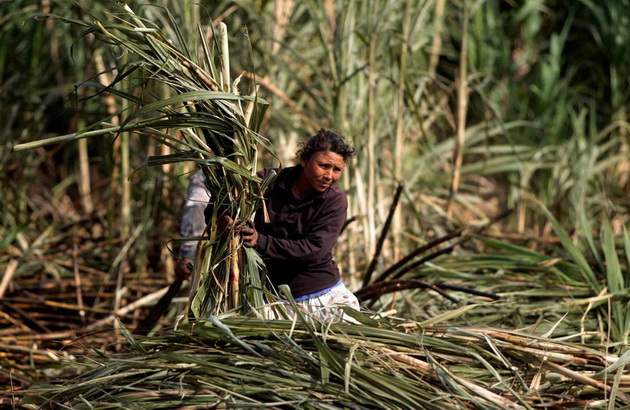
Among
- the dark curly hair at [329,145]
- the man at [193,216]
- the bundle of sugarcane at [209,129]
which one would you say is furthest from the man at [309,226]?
the man at [193,216]

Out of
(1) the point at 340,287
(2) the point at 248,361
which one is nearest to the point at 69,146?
(1) the point at 340,287

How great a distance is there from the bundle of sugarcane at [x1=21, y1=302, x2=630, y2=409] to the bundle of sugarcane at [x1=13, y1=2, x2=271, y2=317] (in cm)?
16

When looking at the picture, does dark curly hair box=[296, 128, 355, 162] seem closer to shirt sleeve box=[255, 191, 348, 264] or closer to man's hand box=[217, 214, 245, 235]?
shirt sleeve box=[255, 191, 348, 264]

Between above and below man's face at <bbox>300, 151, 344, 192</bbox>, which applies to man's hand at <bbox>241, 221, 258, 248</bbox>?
below

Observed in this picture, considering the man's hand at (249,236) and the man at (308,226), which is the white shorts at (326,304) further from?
the man's hand at (249,236)

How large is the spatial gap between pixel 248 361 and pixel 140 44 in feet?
3.03

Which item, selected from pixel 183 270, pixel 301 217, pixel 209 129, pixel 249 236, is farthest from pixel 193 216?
pixel 209 129

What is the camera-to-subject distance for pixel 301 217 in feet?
8.39

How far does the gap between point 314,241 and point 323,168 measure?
232mm

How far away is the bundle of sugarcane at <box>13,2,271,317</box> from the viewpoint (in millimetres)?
2184

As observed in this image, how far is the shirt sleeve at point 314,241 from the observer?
2.44 meters

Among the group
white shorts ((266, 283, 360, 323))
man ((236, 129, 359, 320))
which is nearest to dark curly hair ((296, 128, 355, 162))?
man ((236, 129, 359, 320))

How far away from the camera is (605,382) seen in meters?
2.14

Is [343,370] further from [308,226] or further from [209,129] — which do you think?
[209,129]
